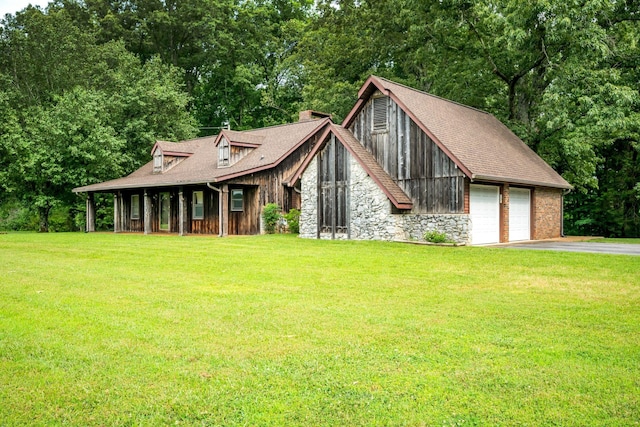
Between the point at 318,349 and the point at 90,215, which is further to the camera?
the point at 90,215

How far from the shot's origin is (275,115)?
158 feet

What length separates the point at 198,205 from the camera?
1091 inches

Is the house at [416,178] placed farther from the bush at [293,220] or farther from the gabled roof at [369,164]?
the bush at [293,220]

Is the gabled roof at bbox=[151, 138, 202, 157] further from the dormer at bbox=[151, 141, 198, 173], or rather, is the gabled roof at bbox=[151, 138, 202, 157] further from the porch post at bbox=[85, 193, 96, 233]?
the porch post at bbox=[85, 193, 96, 233]

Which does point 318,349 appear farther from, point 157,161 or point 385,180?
point 157,161

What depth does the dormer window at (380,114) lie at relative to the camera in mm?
21422

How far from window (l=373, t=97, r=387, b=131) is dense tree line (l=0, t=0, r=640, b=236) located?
6.53m

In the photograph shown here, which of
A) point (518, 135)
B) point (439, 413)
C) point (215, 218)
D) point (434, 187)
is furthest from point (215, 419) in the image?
point (518, 135)

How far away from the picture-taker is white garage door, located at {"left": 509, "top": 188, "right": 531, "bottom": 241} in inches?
851

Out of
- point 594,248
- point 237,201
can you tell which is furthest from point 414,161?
point 237,201

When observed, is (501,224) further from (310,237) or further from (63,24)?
(63,24)

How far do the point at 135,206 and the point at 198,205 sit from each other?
19.8 feet

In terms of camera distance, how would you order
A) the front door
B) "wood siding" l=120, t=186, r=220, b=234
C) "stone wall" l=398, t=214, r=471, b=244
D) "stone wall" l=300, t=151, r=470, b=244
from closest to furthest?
"stone wall" l=398, t=214, r=471, b=244
"stone wall" l=300, t=151, r=470, b=244
"wood siding" l=120, t=186, r=220, b=234
the front door

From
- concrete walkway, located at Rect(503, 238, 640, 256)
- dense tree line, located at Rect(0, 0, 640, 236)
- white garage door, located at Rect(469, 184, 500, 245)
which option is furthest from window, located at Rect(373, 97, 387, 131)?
concrete walkway, located at Rect(503, 238, 640, 256)
